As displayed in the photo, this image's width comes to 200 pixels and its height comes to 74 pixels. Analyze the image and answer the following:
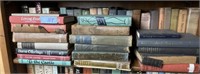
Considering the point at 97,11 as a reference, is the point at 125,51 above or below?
below

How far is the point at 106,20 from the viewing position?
0.72 metres

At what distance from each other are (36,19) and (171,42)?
515 mm

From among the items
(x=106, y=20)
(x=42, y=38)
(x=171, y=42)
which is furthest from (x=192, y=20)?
(x=42, y=38)

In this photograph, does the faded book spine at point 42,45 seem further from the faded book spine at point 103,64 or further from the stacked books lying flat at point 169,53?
the stacked books lying flat at point 169,53

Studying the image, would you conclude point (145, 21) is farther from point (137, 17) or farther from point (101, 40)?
point (101, 40)

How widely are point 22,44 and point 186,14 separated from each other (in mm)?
679

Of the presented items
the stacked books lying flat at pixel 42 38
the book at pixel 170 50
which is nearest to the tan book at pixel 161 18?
the book at pixel 170 50

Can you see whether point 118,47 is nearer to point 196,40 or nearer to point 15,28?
point 196,40

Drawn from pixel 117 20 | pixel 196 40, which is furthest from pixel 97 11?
pixel 196 40

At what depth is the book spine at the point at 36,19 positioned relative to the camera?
728 mm

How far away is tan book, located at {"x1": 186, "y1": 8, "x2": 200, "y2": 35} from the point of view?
75cm

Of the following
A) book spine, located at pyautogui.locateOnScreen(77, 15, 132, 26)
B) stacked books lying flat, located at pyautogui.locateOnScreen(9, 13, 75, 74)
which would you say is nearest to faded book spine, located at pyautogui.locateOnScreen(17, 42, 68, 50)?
stacked books lying flat, located at pyautogui.locateOnScreen(9, 13, 75, 74)

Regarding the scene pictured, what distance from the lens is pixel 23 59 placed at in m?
0.79

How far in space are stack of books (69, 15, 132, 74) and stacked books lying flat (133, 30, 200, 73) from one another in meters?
0.06
